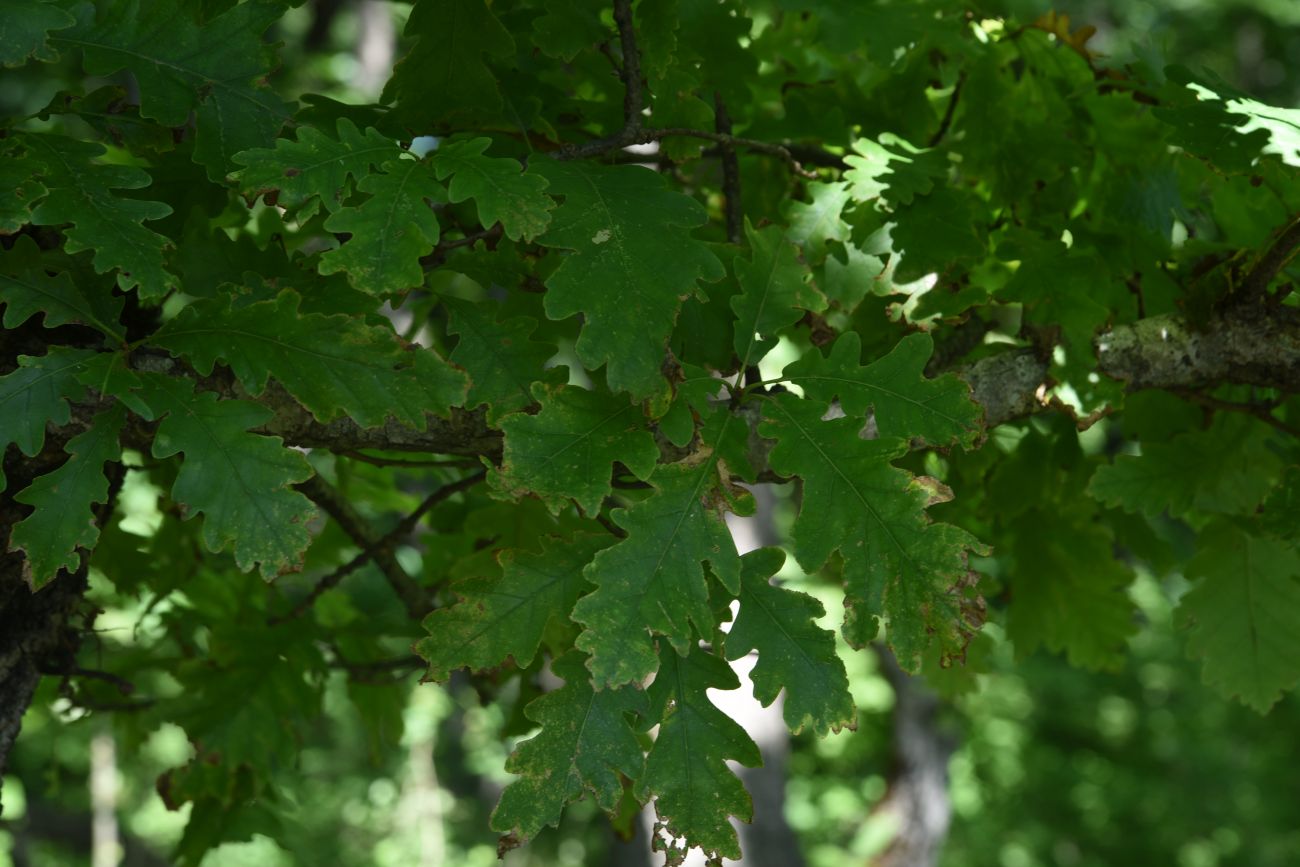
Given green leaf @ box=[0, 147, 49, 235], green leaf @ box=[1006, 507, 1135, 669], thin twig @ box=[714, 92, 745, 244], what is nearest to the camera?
green leaf @ box=[0, 147, 49, 235]

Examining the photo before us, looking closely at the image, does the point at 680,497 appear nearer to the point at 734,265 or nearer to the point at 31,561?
the point at 734,265

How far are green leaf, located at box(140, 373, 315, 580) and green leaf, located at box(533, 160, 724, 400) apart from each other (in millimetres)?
332

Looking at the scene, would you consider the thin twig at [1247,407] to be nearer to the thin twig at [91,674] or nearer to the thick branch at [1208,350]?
the thick branch at [1208,350]

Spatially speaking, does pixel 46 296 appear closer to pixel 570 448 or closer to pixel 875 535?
pixel 570 448

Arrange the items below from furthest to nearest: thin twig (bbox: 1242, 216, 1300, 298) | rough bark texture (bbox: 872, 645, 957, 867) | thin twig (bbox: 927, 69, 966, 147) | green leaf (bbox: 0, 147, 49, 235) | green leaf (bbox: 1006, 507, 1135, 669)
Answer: rough bark texture (bbox: 872, 645, 957, 867)
green leaf (bbox: 1006, 507, 1135, 669)
thin twig (bbox: 927, 69, 966, 147)
thin twig (bbox: 1242, 216, 1300, 298)
green leaf (bbox: 0, 147, 49, 235)

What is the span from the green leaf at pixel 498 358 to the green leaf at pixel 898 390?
308mm

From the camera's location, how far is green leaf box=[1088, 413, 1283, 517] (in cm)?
179

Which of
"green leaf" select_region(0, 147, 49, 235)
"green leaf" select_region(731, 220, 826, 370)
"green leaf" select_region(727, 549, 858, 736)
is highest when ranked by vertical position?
"green leaf" select_region(0, 147, 49, 235)

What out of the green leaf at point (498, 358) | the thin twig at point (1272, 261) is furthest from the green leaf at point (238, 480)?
the thin twig at point (1272, 261)

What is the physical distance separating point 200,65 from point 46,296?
32 cm

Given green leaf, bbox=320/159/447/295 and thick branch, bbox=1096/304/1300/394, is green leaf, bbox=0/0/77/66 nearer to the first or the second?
green leaf, bbox=320/159/447/295

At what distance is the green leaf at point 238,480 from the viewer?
124cm

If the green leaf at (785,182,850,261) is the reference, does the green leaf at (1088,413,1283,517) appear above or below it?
below

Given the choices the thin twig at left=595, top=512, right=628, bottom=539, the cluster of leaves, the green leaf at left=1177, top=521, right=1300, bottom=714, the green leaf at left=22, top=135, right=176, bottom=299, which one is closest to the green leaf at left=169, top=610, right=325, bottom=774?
the cluster of leaves
